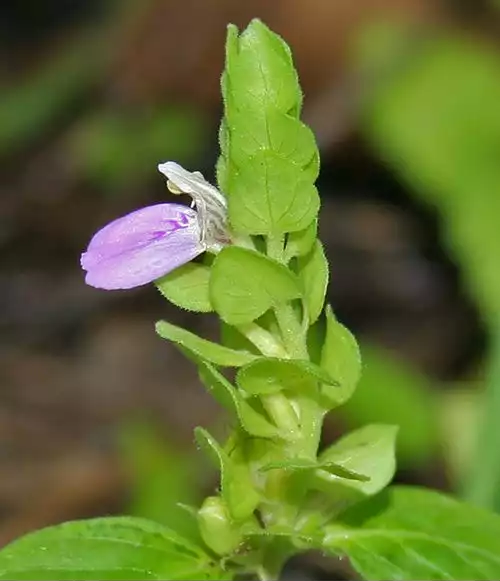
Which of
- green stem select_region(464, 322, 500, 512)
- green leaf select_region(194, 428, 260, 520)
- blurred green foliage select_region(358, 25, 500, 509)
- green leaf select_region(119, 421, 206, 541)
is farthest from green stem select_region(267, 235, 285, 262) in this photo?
blurred green foliage select_region(358, 25, 500, 509)

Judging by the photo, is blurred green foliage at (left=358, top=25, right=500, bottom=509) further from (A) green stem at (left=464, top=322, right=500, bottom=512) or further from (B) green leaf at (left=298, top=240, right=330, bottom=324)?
(B) green leaf at (left=298, top=240, right=330, bottom=324)

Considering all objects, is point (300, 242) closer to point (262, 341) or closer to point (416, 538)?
point (262, 341)

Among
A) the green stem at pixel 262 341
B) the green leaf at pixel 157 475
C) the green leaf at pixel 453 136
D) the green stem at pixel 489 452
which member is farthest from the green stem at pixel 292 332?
the green leaf at pixel 453 136

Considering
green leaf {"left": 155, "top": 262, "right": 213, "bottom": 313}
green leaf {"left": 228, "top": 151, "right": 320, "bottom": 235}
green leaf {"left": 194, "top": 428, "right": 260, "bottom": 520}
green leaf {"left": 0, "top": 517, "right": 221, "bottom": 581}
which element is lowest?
green leaf {"left": 0, "top": 517, "right": 221, "bottom": 581}

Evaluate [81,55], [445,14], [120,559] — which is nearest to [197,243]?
[120,559]

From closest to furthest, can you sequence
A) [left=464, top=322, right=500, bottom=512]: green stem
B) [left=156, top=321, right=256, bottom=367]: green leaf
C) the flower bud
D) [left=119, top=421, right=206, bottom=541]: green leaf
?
1. [left=156, top=321, right=256, bottom=367]: green leaf
2. the flower bud
3. [left=464, top=322, right=500, bottom=512]: green stem
4. [left=119, top=421, right=206, bottom=541]: green leaf

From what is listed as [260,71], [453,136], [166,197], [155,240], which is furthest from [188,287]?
[166,197]
